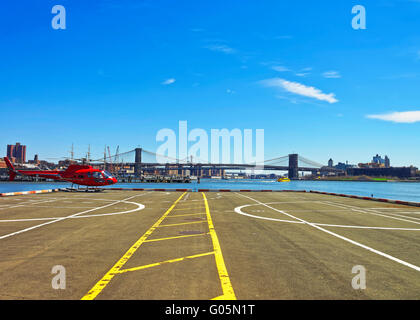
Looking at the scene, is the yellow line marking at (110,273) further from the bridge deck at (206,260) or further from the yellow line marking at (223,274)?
the yellow line marking at (223,274)

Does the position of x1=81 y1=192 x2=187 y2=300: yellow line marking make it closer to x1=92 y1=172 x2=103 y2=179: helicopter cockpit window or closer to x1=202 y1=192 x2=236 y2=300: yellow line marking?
x1=202 y1=192 x2=236 y2=300: yellow line marking

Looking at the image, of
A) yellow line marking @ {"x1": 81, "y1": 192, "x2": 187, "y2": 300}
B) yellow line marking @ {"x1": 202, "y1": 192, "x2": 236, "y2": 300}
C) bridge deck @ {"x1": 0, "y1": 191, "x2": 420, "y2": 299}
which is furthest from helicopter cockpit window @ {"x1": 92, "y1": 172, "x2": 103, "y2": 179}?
yellow line marking @ {"x1": 202, "y1": 192, "x2": 236, "y2": 300}

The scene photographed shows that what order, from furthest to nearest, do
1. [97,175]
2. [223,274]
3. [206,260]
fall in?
1. [97,175]
2. [206,260]
3. [223,274]

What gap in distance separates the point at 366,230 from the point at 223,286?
11.0 meters

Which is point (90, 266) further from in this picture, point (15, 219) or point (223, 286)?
point (15, 219)

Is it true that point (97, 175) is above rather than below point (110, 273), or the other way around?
above

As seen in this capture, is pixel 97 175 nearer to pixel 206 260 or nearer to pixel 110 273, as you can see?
pixel 206 260

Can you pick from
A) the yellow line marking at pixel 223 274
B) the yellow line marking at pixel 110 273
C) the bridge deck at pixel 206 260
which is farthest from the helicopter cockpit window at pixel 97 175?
the yellow line marking at pixel 223 274

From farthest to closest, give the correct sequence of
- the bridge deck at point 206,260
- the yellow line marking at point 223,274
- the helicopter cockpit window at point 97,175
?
the helicopter cockpit window at point 97,175
the bridge deck at point 206,260
the yellow line marking at point 223,274

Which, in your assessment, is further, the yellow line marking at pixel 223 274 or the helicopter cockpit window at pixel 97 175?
the helicopter cockpit window at pixel 97 175

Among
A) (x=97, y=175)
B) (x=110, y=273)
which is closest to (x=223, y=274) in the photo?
(x=110, y=273)
